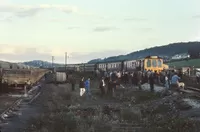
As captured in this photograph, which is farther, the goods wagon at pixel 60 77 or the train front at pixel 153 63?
the goods wagon at pixel 60 77

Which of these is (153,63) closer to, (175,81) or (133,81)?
(133,81)

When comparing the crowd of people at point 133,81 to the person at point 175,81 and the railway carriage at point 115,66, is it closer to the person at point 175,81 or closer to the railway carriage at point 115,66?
the person at point 175,81

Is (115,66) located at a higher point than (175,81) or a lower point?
higher

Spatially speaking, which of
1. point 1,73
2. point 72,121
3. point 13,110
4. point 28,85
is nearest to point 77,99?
point 13,110

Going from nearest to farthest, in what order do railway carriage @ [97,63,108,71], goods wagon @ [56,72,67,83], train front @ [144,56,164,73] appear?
train front @ [144,56,164,73] → goods wagon @ [56,72,67,83] → railway carriage @ [97,63,108,71]

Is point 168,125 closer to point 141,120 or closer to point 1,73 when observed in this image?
point 141,120

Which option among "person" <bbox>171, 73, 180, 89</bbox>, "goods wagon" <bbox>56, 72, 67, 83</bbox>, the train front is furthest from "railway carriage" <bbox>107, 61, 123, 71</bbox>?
"person" <bbox>171, 73, 180, 89</bbox>

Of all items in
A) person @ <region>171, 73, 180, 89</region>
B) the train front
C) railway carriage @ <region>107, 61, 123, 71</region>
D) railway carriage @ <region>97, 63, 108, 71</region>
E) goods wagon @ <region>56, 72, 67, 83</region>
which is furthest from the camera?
railway carriage @ <region>97, 63, 108, 71</region>

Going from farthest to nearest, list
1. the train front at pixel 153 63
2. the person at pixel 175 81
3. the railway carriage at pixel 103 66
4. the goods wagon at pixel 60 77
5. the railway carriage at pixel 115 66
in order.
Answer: the railway carriage at pixel 103 66 → the railway carriage at pixel 115 66 → the goods wagon at pixel 60 77 → the train front at pixel 153 63 → the person at pixel 175 81

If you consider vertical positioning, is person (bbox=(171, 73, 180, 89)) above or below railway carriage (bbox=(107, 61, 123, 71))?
below

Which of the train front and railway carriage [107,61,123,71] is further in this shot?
railway carriage [107,61,123,71]

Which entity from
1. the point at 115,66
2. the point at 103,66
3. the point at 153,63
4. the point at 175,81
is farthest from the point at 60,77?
the point at 175,81

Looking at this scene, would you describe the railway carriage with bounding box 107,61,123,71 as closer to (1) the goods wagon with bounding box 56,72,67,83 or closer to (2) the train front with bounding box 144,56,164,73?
(2) the train front with bounding box 144,56,164,73

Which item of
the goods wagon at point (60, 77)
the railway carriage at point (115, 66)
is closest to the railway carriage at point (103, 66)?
the railway carriage at point (115, 66)
